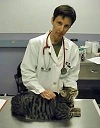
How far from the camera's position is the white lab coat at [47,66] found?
1.52 meters

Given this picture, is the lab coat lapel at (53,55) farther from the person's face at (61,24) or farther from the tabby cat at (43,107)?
the tabby cat at (43,107)

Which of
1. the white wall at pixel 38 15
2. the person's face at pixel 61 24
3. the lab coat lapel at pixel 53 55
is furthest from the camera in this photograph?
the white wall at pixel 38 15

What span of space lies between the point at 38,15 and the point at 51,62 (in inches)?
63.9

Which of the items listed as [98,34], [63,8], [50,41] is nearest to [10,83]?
[98,34]

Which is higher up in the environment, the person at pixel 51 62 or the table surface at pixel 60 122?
the person at pixel 51 62

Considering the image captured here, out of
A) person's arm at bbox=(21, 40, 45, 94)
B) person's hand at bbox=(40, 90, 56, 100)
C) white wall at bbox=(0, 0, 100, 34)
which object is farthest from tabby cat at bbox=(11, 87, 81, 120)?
white wall at bbox=(0, 0, 100, 34)

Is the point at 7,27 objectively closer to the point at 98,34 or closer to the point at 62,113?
the point at 98,34

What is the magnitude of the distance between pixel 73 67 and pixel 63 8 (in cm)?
41

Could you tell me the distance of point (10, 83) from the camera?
333cm

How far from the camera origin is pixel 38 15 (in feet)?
10.0

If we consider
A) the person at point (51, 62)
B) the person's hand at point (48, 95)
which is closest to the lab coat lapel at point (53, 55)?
the person at point (51, 62)

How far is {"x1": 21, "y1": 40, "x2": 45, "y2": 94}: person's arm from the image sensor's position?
1.48 m

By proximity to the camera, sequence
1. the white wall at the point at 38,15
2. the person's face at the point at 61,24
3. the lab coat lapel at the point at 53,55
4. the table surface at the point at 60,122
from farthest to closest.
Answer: the white wall at the point at 38,15 < the lab coat lapel at the point at 53,55 < the person's face at the point at 61,24 < the table surface at the point at 60,122

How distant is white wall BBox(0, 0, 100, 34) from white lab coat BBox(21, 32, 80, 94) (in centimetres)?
153
